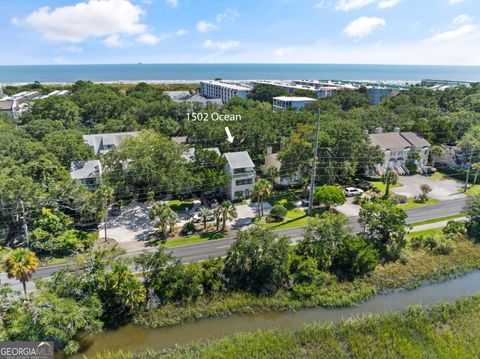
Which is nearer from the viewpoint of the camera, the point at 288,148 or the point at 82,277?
the point at 82,277

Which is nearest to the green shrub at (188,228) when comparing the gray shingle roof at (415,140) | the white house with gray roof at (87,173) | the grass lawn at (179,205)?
the grass lawn at (179,205)

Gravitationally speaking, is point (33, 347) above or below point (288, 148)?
below

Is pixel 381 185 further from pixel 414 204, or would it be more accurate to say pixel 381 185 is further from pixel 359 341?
pixel 359 341

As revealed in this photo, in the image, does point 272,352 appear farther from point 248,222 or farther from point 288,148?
point 288,148

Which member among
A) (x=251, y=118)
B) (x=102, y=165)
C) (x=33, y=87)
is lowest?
(x=102, y=165)

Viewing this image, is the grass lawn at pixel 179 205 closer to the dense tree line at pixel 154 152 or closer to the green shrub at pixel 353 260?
the dense tree line at pixel 154 152

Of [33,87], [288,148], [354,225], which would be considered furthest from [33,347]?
[33,87]

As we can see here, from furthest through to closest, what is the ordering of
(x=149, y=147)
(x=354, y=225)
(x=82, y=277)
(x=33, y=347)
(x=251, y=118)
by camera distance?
(x=251, y=118) → (x=149, y=147) → (x=354, y=225) → (x=82, y=277) → (x=33, y=347)

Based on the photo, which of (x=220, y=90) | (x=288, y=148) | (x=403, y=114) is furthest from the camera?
(x=220, y=90)
